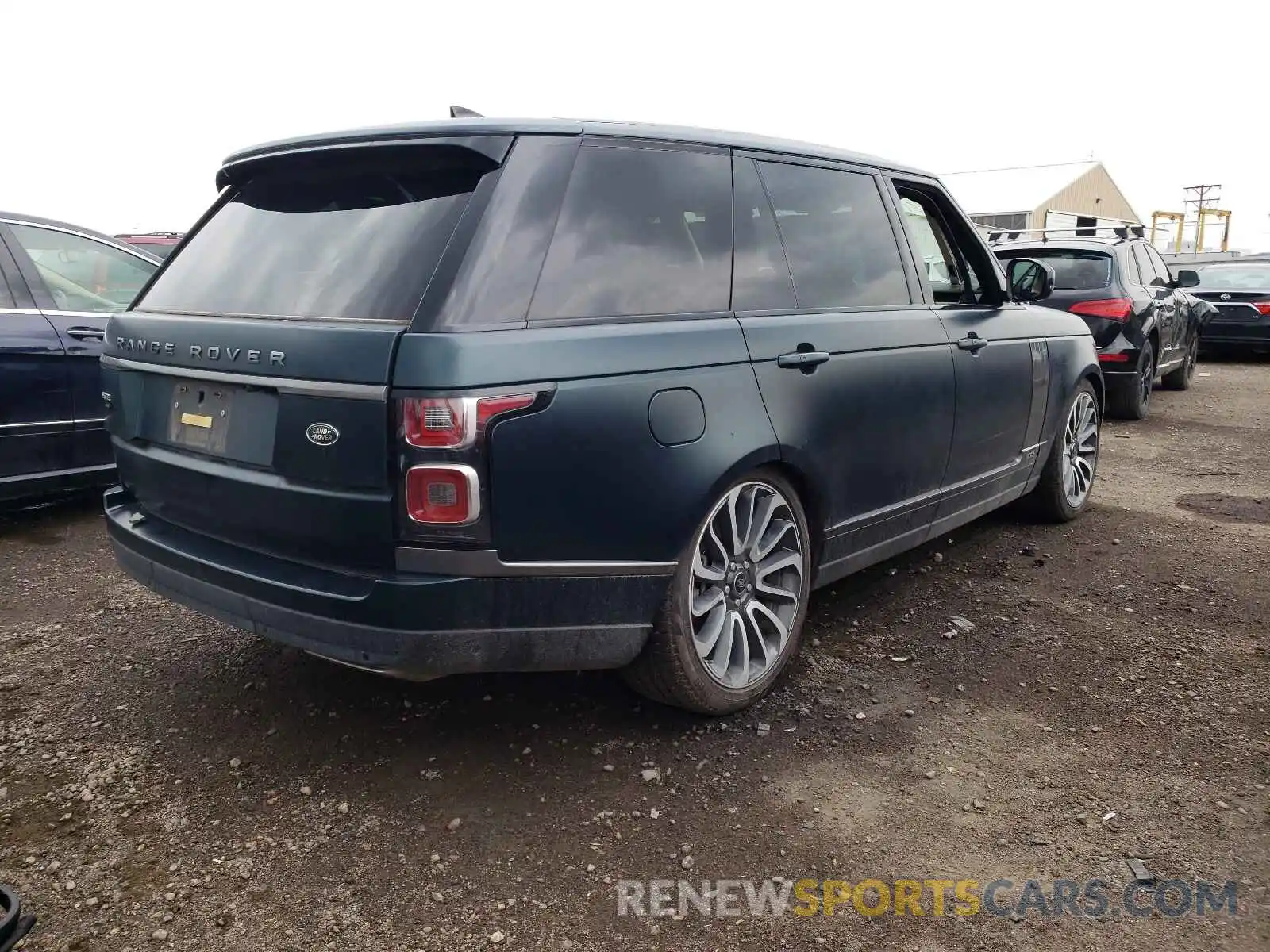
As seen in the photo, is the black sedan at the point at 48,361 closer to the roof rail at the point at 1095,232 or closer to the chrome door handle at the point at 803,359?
the chrome door handle at the point at 803,359

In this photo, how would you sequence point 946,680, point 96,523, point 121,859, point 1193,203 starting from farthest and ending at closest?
point 1193,203
point 96,523
point 946,680
point 121,859

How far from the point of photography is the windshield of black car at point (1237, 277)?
Answer: 14.3m

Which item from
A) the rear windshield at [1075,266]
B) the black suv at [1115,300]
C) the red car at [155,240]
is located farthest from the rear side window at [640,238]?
the red car at [155,240]

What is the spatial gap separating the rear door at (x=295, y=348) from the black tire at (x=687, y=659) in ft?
2.77

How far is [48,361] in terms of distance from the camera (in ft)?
17.3

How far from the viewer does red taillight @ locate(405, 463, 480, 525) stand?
2.45 meters

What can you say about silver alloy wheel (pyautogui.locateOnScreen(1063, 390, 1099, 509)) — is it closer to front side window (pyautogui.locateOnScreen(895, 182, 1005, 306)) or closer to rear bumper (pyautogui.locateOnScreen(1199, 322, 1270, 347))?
front side window (pyautogui.locateOnScreen(895, 182, 1005, 306))

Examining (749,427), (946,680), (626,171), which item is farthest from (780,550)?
(626,171)

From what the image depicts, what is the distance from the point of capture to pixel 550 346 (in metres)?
2.58

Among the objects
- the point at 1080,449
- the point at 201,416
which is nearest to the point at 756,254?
the point at 201,416

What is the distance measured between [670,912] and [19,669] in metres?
2.68

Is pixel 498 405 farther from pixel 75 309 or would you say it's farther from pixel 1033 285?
pixel 75 309

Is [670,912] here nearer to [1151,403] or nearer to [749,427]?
[749,427]

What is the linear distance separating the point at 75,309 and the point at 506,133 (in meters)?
3.90
